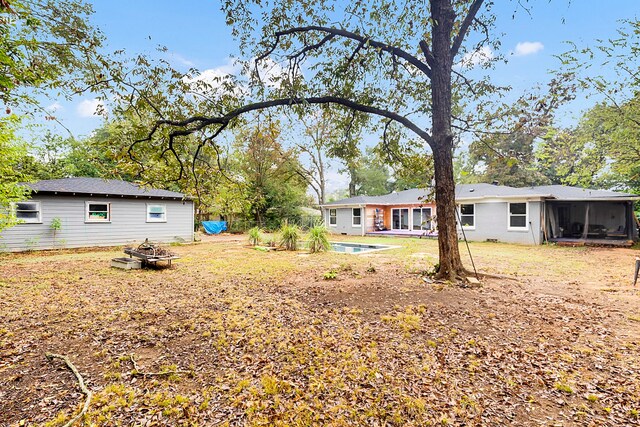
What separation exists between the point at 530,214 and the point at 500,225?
1.38 meters

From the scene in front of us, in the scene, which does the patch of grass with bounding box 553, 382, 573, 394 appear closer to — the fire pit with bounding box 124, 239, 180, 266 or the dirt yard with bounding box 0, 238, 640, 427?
the dirt yard with bounding box 0, 238, 640, 427

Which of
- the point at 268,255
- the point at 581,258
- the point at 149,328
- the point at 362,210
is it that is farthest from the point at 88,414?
the point at 362,210

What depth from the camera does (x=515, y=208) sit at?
14.1 metres

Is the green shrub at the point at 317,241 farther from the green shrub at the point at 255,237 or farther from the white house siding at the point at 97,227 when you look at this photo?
the white house siding at the point at 97,227

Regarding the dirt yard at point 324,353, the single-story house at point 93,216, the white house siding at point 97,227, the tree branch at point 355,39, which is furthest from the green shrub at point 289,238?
the tree branch at point 355,39

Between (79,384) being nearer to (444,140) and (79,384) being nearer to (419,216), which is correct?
(444,140)

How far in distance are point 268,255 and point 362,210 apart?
1059cm

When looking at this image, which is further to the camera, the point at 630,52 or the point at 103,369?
the point at 630,52

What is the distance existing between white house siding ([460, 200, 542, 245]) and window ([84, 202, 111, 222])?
57.1 ft

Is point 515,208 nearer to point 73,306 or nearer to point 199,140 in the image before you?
point 199,140

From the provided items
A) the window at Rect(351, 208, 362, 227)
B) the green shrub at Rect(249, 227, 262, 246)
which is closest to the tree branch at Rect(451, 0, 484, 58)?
the green shrub at Rect(249, 227, 262, 246)

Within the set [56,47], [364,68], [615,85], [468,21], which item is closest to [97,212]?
[56,47]

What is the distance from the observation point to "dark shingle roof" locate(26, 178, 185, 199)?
449 inches

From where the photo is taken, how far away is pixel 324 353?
123 inches
